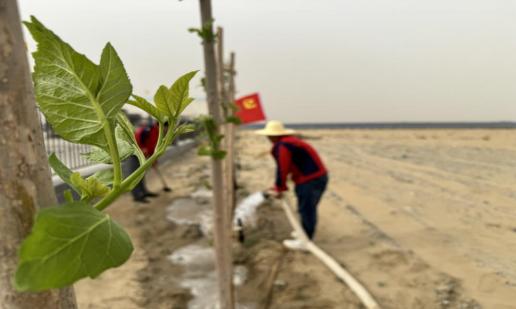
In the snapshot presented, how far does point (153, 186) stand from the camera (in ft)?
28.1

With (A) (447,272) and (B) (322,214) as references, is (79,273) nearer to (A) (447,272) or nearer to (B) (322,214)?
(A) (447,272)

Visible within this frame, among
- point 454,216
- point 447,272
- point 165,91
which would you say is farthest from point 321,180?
point 165,91

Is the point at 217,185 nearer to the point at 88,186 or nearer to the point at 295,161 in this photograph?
the point at 295,161

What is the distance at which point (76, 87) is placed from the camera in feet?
1.57

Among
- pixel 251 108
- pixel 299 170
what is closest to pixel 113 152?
pixel 299 170

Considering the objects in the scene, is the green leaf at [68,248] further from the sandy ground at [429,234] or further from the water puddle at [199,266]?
→ the water puddle at [199,266]

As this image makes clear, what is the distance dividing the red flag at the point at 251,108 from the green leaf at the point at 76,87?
4433 mm

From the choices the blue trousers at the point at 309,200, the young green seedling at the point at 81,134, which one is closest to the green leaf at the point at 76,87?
the young green seedling at the point at 81,134

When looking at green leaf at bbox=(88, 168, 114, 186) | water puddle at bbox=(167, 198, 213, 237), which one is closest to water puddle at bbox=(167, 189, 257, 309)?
water puddle at bbox=(167, 198, 213, 237)

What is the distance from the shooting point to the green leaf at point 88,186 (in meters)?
0.51

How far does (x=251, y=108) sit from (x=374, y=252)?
2317mm

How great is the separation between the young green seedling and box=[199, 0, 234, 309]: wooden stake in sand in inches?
86.3

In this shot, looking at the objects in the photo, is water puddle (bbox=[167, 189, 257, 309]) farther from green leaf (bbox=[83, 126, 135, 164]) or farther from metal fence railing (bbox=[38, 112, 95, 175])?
green leaf (bbox=[83, 126, 135, 164])

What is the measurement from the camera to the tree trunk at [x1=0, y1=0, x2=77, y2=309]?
479 mm
